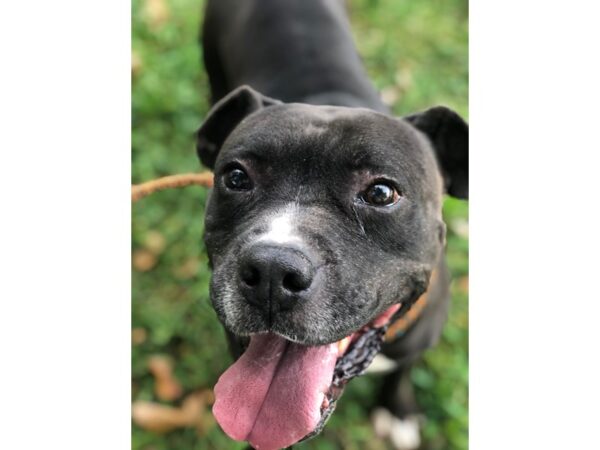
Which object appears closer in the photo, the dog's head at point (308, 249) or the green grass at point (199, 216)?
the dog's head at point (308, 249)

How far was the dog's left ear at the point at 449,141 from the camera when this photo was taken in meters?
2.25

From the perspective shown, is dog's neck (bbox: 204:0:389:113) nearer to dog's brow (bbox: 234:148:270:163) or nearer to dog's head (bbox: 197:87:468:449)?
dog's head (bbox: 197:87:468:449)

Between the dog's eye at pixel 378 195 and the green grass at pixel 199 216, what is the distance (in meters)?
0.78

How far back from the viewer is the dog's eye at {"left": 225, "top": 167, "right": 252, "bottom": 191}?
79.4 inches

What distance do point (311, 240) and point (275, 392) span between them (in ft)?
1.56

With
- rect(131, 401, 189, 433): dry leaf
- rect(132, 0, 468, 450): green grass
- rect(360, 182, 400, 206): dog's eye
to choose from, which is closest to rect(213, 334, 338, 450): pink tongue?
rect(360, 182, 400, 206): dog's eye

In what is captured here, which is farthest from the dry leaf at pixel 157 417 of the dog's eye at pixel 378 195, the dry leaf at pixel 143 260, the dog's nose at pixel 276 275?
the dog's eye at pixel 378 195

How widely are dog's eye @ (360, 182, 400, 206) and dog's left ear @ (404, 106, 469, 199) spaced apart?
16.8 inches

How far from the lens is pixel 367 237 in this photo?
191 cm

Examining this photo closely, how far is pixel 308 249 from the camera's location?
171 cm

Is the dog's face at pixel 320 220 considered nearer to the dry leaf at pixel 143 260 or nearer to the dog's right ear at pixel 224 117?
the dog's right ear at pixel 224 117

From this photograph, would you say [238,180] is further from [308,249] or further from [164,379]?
[164,379]
